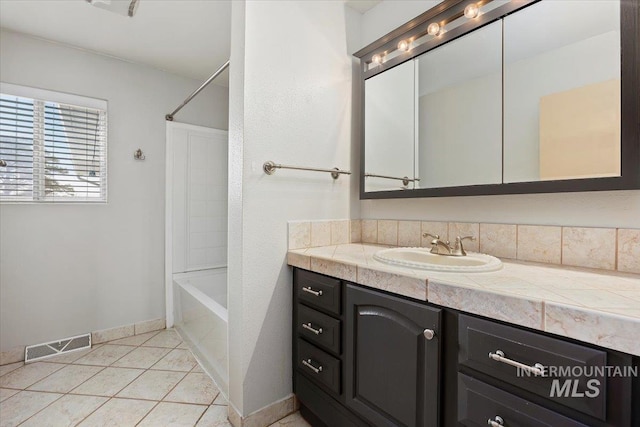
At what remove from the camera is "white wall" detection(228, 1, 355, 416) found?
4.77ft

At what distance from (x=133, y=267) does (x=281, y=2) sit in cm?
240

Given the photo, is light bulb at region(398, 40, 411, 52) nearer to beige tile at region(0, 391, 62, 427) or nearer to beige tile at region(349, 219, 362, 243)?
beige tile at region(349, 219, 362, 243)

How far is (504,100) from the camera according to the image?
4.28 feet

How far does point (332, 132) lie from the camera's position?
5.91 feet

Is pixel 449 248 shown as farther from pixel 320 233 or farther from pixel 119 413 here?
pixel 119 413

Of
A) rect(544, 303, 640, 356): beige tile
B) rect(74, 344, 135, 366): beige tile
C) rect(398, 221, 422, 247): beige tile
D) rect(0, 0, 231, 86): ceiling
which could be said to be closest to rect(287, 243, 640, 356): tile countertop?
rect(544, 303, 640, 356): beige tile

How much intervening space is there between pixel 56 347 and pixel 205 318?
4.15 ft

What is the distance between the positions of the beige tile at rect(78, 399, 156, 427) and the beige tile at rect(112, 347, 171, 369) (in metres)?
0.41

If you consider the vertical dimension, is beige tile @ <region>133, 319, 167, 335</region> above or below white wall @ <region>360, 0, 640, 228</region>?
below

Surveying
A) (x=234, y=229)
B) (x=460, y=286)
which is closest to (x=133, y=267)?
(x=234, y=229)

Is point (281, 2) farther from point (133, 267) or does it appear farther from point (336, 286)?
point (133, 267)

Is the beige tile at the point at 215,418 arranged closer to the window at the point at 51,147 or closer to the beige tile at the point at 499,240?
the beige tile at the point at 499,240

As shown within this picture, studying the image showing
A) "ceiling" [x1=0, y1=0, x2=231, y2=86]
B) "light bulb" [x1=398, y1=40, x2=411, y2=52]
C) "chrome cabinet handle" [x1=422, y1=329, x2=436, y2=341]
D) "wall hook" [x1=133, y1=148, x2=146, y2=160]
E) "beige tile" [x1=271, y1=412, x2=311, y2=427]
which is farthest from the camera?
"wall hook" [x1=133, y1=148, x2=146, y2=160]

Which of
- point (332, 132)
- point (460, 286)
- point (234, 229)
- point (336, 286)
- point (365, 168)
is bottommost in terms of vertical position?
point (336, 286)
